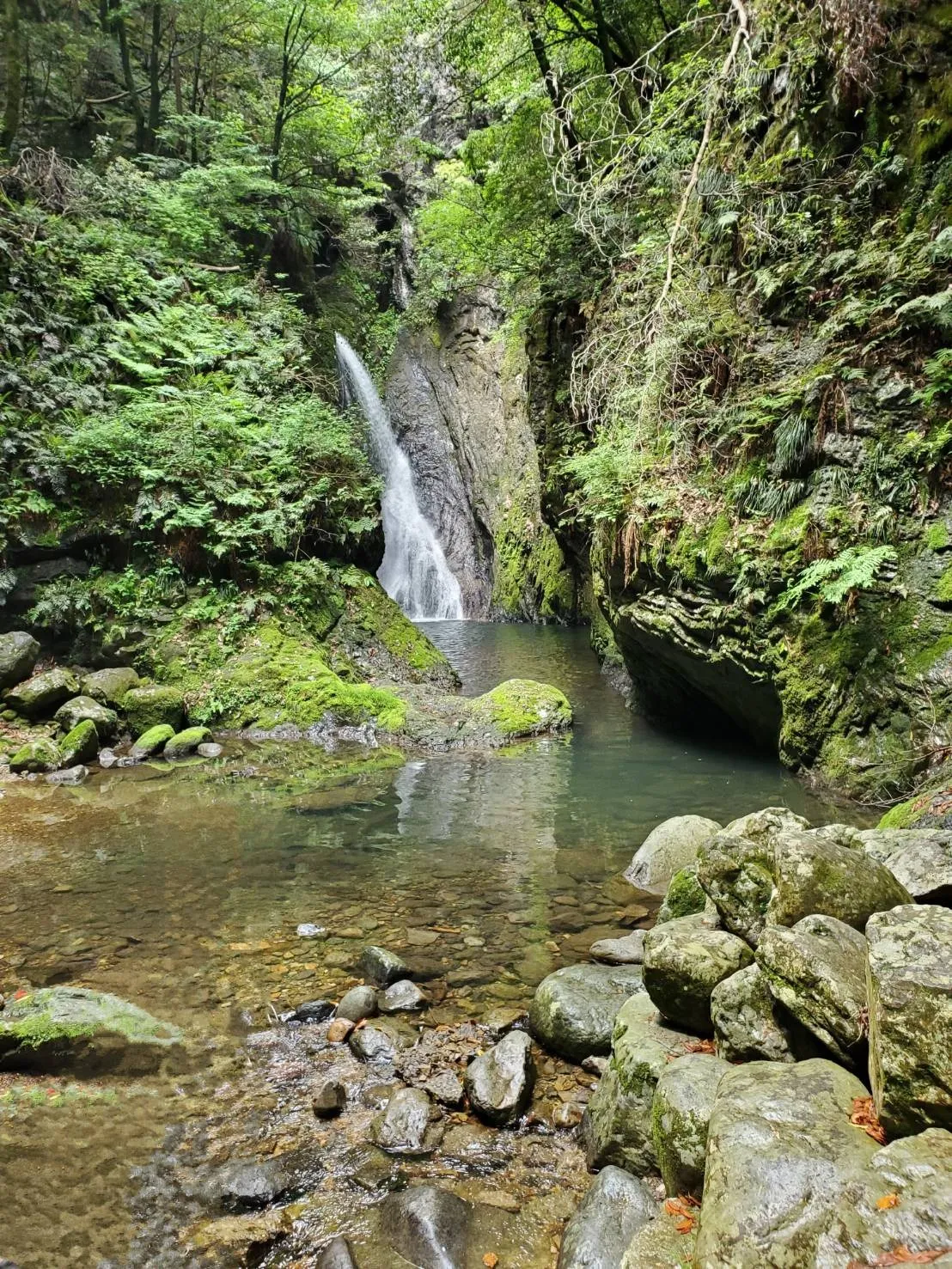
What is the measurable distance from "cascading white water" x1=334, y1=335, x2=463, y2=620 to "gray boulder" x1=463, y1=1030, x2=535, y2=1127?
69.3 feet

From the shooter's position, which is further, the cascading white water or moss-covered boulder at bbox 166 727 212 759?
the cascading white water

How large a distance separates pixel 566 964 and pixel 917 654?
3.91 meters

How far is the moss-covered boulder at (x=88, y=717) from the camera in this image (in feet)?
30.0

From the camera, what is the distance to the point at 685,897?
395 centimetres

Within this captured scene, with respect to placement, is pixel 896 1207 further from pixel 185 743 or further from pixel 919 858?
pixel 185 743

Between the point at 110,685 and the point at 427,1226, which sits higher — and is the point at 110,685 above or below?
above

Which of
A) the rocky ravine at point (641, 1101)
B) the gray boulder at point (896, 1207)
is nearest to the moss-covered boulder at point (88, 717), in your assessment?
the rocky ravine at point (641, 1101)

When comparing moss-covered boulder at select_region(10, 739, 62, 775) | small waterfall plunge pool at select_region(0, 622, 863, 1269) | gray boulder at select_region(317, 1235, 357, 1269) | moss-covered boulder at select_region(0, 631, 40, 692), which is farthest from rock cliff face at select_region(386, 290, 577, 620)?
gray boulder at select_region(317, 1235, 357, 1269)

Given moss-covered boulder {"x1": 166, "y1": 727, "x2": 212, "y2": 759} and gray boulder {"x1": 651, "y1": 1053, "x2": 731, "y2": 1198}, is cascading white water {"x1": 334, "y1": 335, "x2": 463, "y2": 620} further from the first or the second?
gray boulder {"x1": 651, "y1": 1053, "x2": 731, "y2": 1198}

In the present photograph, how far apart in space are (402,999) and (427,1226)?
1514mm

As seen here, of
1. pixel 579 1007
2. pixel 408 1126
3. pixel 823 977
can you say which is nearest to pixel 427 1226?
pixel 408 1126

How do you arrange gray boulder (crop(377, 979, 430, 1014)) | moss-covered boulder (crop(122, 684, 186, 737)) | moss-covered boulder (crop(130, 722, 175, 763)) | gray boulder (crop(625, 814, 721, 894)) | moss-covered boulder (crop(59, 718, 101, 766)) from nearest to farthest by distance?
1. gray boulder (crop(377, 979, 430, 1014))
2. gray boulder (crop(625, 814, 721, 894))
3. moss-covered boulder (crop(59, 718, 101, 766))
4. moss-covered boulder (crop(130, 722, 175, 763))
5. moss-covered boulder (crop(122, 684, 186, 737))

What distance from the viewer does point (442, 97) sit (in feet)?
85.1

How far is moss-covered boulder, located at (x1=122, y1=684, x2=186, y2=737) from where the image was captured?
956 centimetres
